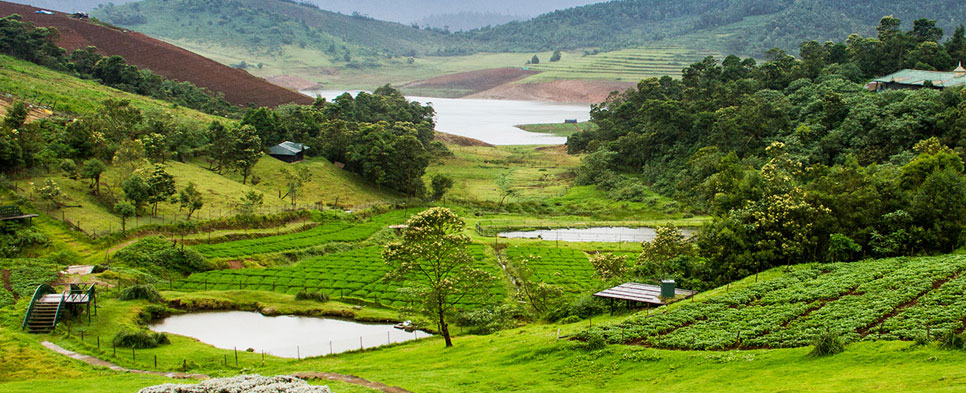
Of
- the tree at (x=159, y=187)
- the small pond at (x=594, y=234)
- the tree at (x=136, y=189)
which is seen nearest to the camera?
the tree at (x=136, y=189)

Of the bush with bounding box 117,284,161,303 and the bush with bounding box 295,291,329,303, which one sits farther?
the bush with bounding box 295,291,329,303

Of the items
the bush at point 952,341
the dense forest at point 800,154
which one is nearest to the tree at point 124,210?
the dense forest at point 800,154

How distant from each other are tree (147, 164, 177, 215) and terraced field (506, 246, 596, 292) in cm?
2799

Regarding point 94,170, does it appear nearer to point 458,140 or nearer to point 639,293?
point 639,293

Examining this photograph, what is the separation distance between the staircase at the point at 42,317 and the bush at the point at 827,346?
33.9 metres

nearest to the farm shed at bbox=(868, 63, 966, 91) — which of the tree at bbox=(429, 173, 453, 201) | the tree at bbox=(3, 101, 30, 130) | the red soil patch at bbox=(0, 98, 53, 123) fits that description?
the tree at bbox=(429, 173, 453, 201)

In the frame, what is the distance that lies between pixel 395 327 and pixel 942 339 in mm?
27479

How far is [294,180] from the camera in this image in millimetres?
76125

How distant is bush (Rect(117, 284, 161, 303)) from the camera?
4227 cm

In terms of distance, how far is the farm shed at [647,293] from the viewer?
119 ft

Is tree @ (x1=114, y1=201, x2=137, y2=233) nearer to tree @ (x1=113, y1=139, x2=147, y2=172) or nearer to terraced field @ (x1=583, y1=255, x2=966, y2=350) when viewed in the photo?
tree @ (x1=113, y1=139, x2=147, y2=172)

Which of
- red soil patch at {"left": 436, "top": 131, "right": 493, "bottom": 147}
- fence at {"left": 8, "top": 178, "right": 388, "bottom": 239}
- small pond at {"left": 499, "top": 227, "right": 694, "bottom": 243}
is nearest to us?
fence at {"left": 8, "top": 178, "right": 388, "bottom": 239}

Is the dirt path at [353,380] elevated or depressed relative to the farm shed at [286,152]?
depressed

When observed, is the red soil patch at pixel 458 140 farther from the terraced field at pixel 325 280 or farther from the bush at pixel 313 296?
the bush at pixel 313 296
